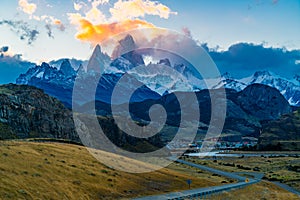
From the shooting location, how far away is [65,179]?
47.4 metres

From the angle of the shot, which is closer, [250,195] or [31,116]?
[250,195]

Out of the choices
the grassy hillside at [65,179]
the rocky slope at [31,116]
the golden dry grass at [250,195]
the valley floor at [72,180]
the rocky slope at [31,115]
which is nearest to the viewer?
the grassy hillside at [65,179]

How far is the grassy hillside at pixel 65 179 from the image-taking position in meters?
40.3

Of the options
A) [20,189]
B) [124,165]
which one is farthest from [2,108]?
[20,189]

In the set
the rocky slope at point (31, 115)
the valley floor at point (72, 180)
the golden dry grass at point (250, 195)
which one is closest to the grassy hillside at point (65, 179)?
the valley floor at point (72, 180)

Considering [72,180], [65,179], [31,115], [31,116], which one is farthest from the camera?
[31,115]

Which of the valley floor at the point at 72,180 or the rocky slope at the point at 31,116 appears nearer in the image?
the valley floor at the point at 72,180

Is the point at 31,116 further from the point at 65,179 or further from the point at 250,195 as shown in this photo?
the point at 250,195

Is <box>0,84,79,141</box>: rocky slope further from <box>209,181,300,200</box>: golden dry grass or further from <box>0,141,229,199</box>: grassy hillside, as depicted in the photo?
<box>209,181,300,200</box>: golden dry grass

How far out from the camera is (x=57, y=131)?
151 meters

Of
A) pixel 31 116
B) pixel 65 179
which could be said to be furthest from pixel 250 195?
pixel 31 116

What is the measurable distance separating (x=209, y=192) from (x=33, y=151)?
29010 mm

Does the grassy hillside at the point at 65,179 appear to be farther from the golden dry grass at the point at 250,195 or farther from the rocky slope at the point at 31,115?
the rocky slope at the point at 31,115

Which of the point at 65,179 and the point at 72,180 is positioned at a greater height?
the point at 65,179
